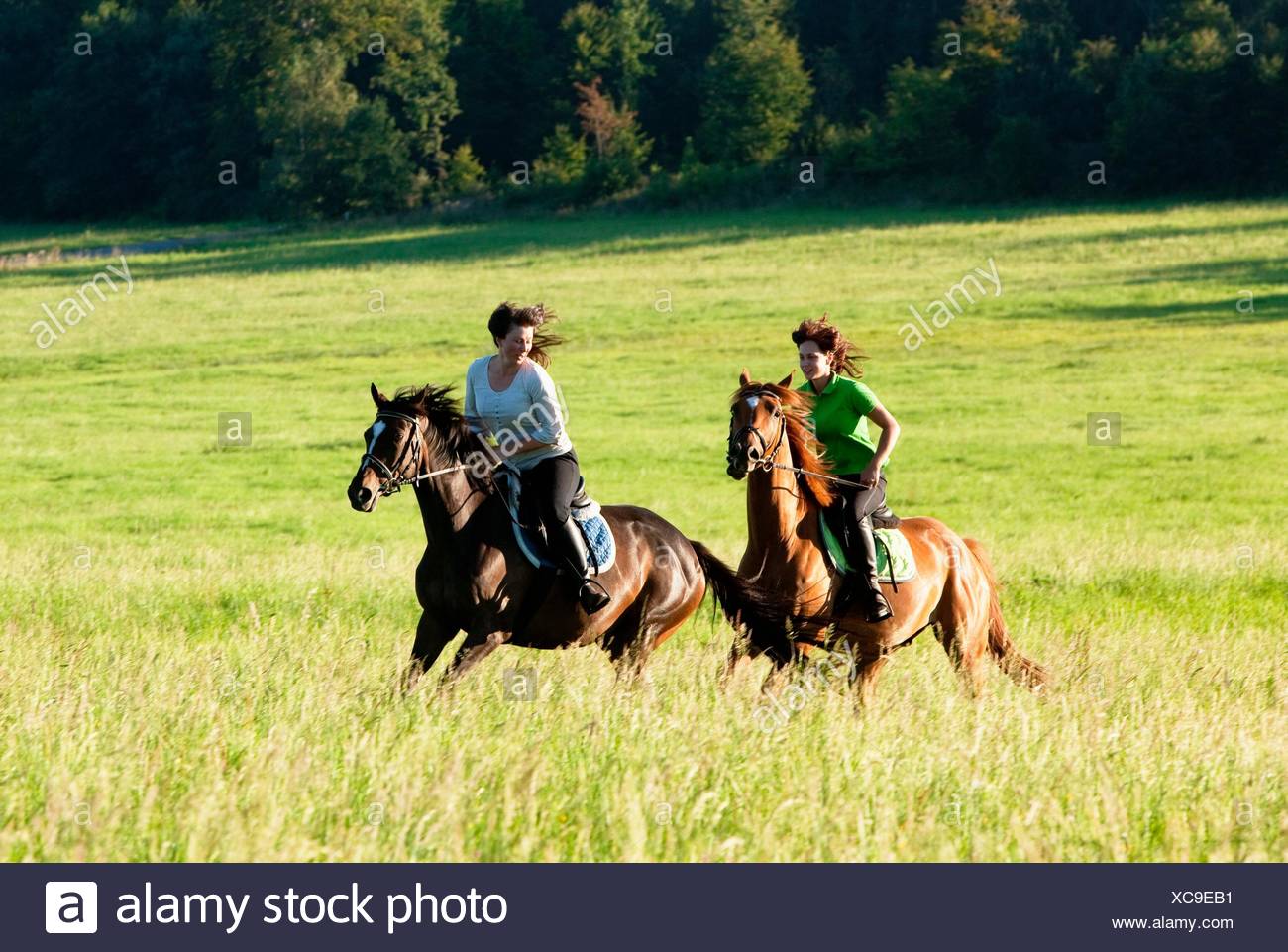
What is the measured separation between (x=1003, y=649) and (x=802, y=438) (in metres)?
2.08

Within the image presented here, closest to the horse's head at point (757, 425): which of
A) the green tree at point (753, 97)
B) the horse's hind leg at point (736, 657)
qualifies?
the horse's hind leg at point (736, 657)

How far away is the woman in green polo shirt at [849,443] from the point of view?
351 inches

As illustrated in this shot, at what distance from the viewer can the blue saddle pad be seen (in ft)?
28.8

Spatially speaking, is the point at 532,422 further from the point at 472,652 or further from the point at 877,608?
the point at 877,608

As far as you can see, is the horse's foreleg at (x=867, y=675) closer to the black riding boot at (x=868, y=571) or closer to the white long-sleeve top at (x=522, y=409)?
the black riding boot at (x=868, y=571)

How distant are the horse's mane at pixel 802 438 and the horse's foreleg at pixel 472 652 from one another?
6.13 ft

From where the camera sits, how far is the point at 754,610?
9.27 meters

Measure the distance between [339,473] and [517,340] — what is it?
1820cm

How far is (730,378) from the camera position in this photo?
3553 cm

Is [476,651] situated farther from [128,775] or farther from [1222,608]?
[1222,608]

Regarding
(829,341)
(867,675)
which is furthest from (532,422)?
(867,675)

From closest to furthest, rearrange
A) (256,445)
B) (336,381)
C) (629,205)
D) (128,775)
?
(128,775), (256,445), (336,381), (629,205)

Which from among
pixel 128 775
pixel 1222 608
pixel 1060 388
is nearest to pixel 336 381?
pixel 1060 388

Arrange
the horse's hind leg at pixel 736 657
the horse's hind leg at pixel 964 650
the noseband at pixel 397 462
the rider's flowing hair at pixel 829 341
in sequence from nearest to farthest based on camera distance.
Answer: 1. the noseband at pixel 397 462
2. the rider's flowing hair at pixel 829 341
3. the horse's hind leg at pixel 736 657
4. the horse's hind leg at pixel 964 650
